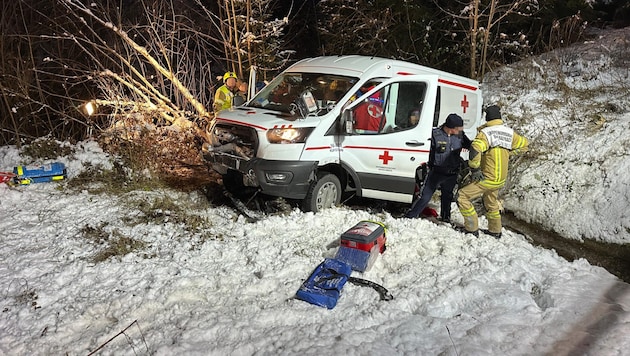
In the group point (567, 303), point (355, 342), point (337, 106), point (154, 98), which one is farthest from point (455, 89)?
point (154, 98)

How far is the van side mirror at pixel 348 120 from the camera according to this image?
573 cm

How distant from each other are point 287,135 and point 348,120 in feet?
2.88

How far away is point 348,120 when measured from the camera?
5.76 metres

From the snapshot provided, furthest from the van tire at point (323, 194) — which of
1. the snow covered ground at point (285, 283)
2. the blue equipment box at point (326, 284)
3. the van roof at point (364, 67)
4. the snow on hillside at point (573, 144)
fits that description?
the snow on hillside at point (573, 144)

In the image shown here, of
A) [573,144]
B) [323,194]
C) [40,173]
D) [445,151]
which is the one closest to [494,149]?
[445,151]

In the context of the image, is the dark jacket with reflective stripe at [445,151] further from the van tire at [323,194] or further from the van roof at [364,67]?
the van tire at [323,194]

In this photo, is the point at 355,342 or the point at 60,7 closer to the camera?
the point at 355,342

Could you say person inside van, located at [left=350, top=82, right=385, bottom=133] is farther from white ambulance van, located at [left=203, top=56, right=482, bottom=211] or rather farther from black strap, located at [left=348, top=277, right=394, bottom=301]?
black strap, located at [left=348, top=277, right=394, bottom=301]

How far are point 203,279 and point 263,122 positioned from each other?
2218 millimetres

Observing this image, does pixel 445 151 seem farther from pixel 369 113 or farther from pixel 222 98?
pixel 222 98

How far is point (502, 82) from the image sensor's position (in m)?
10.8

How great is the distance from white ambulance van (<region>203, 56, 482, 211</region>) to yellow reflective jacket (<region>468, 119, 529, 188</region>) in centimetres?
83

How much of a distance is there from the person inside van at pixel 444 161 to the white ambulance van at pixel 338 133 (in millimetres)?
159

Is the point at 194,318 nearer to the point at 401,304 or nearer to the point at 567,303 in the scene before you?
the point at 401,304
